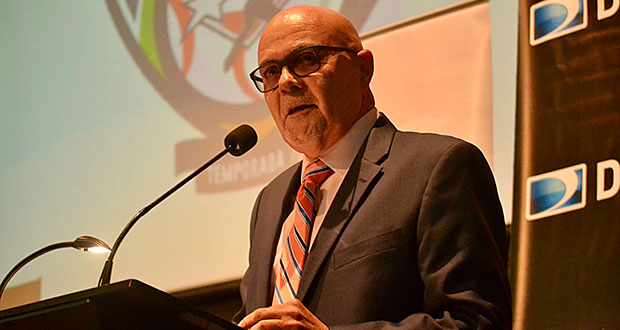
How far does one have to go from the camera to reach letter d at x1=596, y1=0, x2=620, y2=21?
98.9 inches

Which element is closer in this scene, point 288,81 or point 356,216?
point 356,216

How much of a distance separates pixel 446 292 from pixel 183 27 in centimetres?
228

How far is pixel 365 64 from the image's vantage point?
2.42 meters

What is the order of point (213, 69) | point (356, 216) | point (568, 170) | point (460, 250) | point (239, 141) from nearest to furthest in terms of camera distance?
point (460, 250), point (356, 216), point (239, 141), point (568, 170), point (213, 69)

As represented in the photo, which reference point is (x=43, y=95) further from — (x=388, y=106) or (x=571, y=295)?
(x=571, y=295)

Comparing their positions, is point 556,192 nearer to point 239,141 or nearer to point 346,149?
point 346,149

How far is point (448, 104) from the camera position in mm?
2842

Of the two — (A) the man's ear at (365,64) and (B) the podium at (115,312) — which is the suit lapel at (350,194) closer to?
(A) the man's ear at (365,64)

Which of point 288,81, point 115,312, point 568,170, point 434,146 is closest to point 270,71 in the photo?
point 288,81

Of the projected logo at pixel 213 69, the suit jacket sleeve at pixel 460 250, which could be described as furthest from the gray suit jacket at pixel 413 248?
the projected logo at pixel 213 69

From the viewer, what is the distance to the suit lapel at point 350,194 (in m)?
1.99

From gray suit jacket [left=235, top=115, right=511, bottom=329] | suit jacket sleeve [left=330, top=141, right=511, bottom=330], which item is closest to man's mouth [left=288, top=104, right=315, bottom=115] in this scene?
gray suit jacket [left=235, top=115, right=511, bottom=329]

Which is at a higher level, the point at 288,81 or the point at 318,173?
the point at 288,81

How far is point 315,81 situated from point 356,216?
0.45 meters
